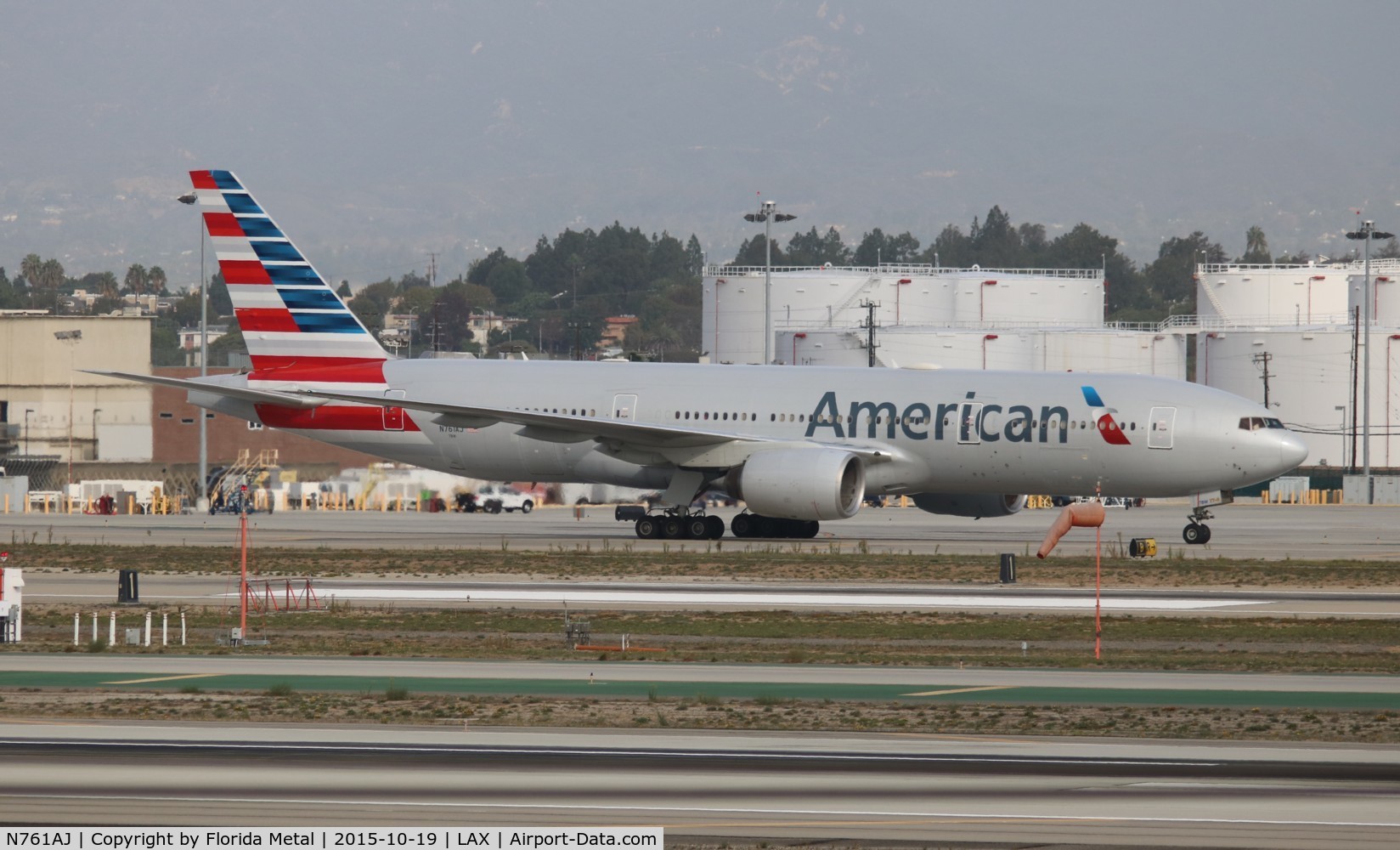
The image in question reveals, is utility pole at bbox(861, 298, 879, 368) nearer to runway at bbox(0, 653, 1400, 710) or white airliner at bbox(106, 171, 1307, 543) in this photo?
white airliner at bbox(106, 171, 1307, 543)

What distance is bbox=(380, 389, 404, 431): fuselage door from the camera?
144 ft

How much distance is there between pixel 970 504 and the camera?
1689 inches

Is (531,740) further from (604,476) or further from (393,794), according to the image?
(604,476)

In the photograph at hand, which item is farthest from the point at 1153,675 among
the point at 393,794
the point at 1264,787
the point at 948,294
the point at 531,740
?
the point at 948,294

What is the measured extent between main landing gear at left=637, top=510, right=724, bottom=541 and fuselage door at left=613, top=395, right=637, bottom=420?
250cm

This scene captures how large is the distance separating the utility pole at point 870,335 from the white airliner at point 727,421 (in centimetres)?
3193

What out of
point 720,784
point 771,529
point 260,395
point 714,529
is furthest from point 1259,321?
point 720,784

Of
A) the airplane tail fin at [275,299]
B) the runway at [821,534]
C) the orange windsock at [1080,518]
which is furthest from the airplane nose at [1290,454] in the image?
the airplane tail fin at [275,299]

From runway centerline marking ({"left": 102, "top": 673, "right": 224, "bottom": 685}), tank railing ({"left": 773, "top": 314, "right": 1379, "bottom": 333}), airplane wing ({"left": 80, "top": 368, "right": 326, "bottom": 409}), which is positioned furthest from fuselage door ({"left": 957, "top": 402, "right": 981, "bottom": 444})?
tank railing ({"left": 773, "top": 314, "right": 1379, "bottom": 333})

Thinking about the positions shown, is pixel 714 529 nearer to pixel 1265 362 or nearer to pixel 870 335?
pixel 870 335

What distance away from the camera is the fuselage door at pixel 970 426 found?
129 ft

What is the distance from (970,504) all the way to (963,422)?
3.95m

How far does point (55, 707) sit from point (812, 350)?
271 ft

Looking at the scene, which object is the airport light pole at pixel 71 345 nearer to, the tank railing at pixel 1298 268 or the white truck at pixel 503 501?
the white truck at pixel 503 501
